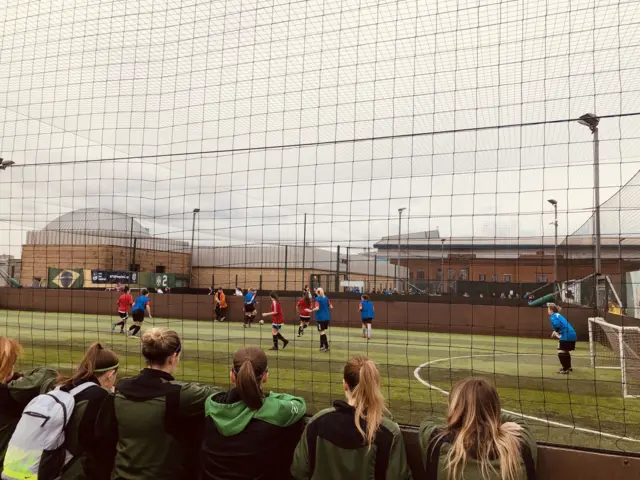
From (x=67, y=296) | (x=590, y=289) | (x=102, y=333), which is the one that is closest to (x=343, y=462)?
(x=102, y=333)

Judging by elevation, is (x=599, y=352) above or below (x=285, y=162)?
below

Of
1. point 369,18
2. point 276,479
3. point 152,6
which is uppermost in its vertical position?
point 152,6

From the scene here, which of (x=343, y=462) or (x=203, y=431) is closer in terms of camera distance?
(x=343, y=462)

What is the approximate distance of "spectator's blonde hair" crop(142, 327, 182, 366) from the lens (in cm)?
324

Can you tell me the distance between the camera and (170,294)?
84.6 ft

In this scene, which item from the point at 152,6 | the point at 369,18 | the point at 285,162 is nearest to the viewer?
the point at 369,18

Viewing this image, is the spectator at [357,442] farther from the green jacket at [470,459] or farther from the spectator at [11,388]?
the spectator at [11,388]

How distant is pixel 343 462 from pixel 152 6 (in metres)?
5.54

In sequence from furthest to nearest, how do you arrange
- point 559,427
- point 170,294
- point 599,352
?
point 170,294 → point 599,352 → point 559,427

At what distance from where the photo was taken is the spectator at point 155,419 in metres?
3.15

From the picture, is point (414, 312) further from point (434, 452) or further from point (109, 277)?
point (434, 452)

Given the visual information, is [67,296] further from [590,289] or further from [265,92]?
[590,289]

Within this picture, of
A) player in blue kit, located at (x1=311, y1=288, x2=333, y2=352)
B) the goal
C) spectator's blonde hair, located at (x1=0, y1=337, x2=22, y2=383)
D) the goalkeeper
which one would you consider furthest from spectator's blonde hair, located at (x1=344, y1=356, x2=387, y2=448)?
player in blue kit, located at (x1=311, y1=288, x2=333, y2=352)

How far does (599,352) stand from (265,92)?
14.6 meters
